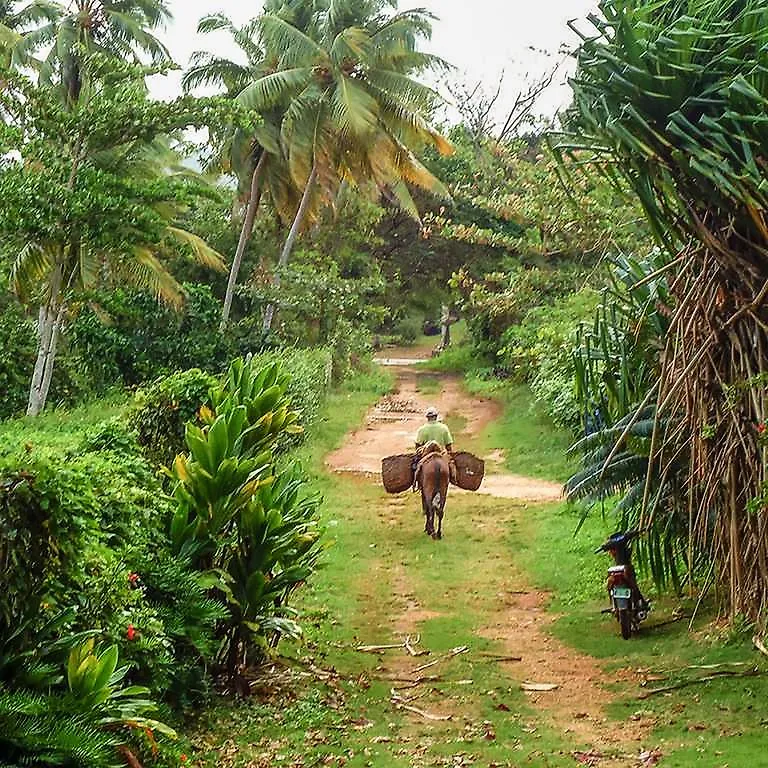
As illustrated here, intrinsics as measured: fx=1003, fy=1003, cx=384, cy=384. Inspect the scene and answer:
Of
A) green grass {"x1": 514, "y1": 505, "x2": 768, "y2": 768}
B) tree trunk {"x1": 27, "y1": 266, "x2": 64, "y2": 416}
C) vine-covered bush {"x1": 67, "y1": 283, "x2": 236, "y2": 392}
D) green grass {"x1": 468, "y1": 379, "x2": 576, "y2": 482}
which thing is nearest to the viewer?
green grass {"x1": 514, "y1": 505, "x2": 768, "y2": 768}

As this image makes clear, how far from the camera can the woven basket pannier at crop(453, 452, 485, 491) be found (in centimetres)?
1232

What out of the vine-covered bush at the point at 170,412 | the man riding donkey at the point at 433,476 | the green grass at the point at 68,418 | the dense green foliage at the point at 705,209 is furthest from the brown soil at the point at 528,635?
the green grass at the point at 68,418

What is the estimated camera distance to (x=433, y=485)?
11.9m

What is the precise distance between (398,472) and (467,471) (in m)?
0.85

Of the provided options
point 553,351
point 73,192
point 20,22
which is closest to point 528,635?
point 73,192

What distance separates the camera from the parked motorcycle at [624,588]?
7676mm

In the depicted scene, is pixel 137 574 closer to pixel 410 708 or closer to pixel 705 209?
pixel 410 708

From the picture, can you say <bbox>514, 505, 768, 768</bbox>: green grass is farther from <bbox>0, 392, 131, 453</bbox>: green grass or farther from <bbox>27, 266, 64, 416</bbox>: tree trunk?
<bbox>27, 266, 64, 416</bbox>: tree trunk

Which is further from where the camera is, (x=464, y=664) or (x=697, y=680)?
(x=464, y=664)

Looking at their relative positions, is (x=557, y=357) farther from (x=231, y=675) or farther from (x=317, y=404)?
(x=231, y=675)

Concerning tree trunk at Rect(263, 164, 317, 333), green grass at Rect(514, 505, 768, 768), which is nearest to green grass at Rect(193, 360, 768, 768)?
green grass at Rect(514, 505, 768, 768)

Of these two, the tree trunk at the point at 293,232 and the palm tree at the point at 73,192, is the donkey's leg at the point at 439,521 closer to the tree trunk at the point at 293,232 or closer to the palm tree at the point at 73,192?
the palm tree at the point at 73,192

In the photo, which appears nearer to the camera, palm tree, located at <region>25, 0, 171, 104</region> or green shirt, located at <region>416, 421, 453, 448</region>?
green shirt, located at <region>416, 421, 453, 448</region>

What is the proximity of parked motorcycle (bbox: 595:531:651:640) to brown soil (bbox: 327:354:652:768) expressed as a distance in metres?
0.47
